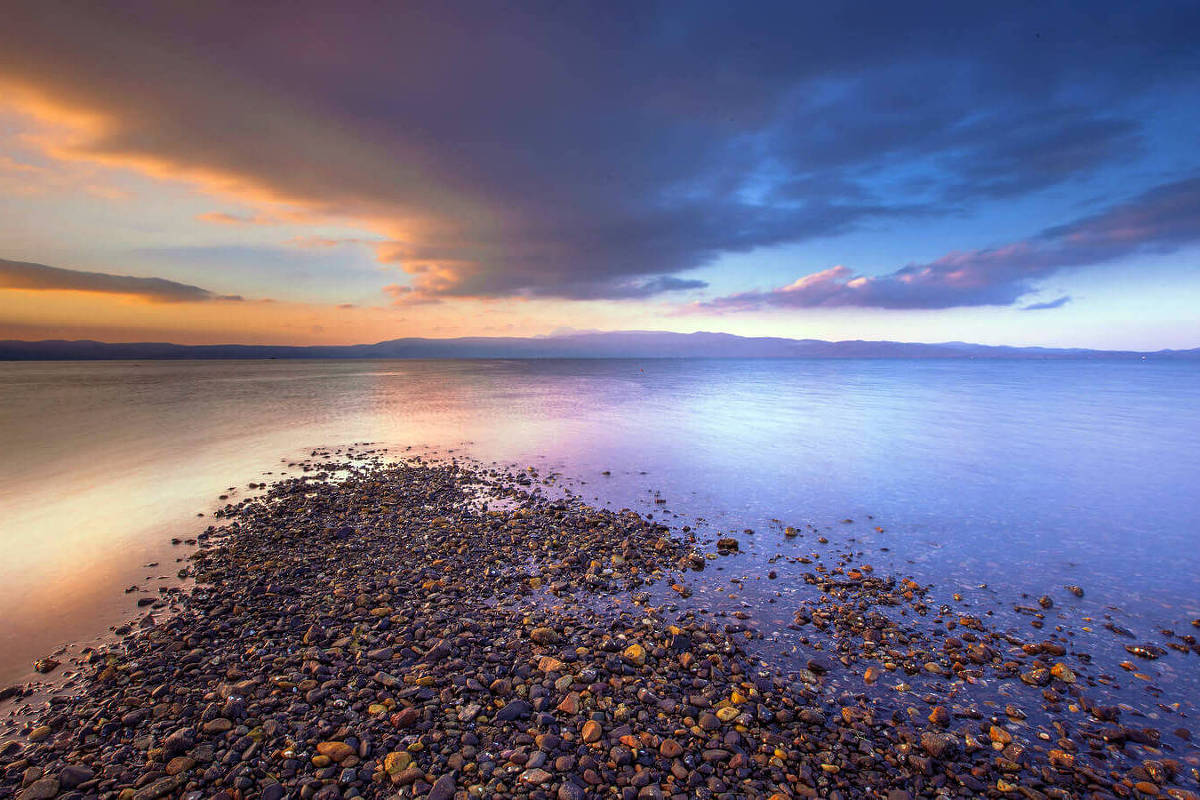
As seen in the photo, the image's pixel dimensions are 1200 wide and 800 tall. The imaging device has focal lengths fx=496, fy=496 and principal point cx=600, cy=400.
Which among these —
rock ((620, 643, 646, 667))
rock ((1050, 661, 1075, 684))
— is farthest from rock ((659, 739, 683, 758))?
rock ((1050, 661, 1075, 684))

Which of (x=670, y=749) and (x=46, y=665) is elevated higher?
(x=670, y=749)

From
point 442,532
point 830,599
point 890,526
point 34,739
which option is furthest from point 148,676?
point 890,526

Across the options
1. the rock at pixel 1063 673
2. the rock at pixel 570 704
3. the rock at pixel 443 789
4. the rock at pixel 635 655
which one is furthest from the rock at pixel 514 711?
the rock at pixel 1063 673

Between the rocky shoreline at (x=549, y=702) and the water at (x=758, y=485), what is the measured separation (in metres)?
1.68

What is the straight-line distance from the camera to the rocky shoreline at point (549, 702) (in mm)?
4398

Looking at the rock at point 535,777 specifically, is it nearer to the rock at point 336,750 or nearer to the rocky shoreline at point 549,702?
the rocky shoreline at point 549,702

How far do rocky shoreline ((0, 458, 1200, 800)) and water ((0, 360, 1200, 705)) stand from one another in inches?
66.1

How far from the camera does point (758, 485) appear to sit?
15.5 metres

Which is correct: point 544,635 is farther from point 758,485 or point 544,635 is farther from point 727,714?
point 758,485

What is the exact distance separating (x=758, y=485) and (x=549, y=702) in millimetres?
11581

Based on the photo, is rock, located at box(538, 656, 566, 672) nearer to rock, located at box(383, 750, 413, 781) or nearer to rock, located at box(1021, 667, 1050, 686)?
rock, located at box(383, 750, 413, 781)

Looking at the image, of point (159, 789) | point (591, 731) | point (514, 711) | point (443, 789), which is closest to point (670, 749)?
point (591, 731)

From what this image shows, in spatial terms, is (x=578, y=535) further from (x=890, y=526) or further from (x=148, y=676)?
(x=890, y=526)

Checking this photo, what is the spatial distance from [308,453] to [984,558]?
2250 cm
